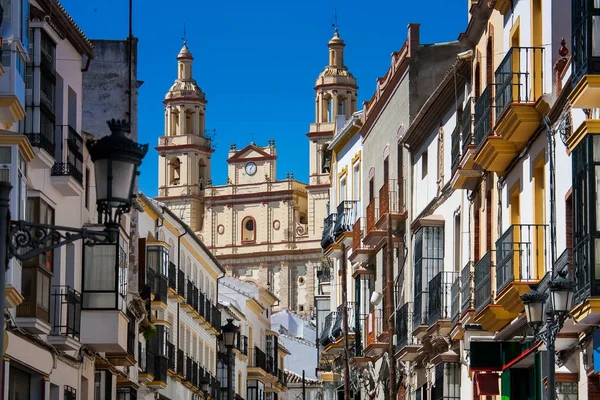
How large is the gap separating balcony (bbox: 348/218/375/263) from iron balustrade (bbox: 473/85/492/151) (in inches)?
603

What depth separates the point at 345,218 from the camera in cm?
4484

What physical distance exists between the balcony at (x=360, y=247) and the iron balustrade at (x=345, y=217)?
4.45 ft

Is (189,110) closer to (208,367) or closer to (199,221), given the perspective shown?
(199,221)

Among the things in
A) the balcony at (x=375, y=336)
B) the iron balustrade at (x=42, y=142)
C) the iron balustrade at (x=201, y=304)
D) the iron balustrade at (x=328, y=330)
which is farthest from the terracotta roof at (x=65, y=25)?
the iron balustrade at (x=201, y=304)

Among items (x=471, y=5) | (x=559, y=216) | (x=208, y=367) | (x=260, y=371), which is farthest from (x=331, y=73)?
(x=559, y=216)

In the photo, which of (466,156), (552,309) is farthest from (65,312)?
(552,309)

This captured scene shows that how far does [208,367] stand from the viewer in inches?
2345

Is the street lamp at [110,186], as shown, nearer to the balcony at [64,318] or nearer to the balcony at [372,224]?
the balcony at [64,318]

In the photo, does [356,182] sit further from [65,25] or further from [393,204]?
[65,25]

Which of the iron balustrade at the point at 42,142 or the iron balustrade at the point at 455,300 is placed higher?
the iron balustrade at the point at 42,142

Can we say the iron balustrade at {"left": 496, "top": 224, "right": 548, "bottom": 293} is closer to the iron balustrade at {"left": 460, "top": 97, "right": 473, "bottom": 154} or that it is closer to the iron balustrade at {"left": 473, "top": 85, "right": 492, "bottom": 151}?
the iron balustrade at {"left": 473, "top": 85, "right": 492, "bottom": 151}

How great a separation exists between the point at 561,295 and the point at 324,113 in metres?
119

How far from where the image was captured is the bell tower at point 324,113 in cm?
13425

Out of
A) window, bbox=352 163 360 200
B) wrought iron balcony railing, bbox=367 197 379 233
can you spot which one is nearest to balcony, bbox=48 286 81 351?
wrought iron balcony railing, bbox=367 197 379 233
